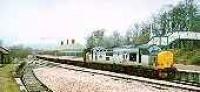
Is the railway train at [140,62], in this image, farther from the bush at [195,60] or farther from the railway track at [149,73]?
the bush at [195,60]

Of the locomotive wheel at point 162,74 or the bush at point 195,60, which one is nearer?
the locomotive wheel at point 162,74

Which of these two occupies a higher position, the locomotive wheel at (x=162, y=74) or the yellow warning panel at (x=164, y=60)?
the yellow warning panel at (x=164, y=60)

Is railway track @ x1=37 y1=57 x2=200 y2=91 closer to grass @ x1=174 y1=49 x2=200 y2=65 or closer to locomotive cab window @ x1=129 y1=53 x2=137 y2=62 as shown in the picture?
locomotive cab window @ x1=129 y1=53 x2=137 y2=62

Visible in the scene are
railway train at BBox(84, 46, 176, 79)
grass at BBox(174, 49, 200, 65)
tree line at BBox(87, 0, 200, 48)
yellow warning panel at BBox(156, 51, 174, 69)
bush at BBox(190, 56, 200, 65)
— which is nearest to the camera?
railway train at BBox(84, 46, 176, 79)

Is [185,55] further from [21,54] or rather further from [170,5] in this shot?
[21,54]

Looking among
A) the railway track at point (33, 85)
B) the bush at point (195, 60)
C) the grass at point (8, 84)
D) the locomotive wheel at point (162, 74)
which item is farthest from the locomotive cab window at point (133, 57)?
the grass at point (8, 84)

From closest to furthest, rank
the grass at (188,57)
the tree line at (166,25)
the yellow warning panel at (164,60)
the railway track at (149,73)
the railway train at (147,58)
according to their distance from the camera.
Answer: the railway track at (149,73) → the railway train at (147,58) → the yellow warning panel at (164,60) → the grass at (188,57) → the tree line at (166,25)

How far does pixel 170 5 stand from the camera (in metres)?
77.7

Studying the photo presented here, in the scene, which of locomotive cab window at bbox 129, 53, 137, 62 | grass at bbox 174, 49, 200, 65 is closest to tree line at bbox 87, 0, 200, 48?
grass at bbox 174, 49, 200, 65

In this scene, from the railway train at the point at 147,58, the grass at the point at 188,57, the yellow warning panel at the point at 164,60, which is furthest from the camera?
the grass at the point at 188,57

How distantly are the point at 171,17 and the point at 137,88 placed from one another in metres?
55.2

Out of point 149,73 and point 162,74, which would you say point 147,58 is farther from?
point 162,74

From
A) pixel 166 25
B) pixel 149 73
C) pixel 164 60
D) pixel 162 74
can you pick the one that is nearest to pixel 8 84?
pixel 162 74

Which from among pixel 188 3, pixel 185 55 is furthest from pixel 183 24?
pixel 185 55
